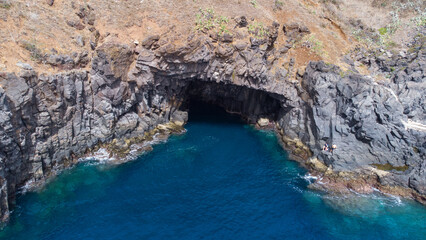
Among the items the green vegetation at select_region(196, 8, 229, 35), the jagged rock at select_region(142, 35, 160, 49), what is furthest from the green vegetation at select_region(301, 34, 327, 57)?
the jagged rock at select_region(142, 35, 160, 49)

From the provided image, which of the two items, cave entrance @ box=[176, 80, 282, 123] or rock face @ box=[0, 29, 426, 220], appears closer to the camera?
rock face @ box=[0, 29, 426, 220]

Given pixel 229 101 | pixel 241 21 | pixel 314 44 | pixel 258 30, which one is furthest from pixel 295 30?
pixel 229 101

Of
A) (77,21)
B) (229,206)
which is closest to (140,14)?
(77,21)

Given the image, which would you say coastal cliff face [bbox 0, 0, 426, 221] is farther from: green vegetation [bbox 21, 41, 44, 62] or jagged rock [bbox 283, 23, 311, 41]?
green vegetation [bbox 21, 41, 44, 62]

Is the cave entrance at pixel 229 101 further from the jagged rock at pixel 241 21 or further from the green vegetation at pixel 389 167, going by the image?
the green vegetation at pixel 389 167

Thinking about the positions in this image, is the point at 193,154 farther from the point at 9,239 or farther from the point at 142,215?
the point at 9,239

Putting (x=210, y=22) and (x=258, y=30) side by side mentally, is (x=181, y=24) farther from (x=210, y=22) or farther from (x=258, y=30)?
(x=258, y=30)
